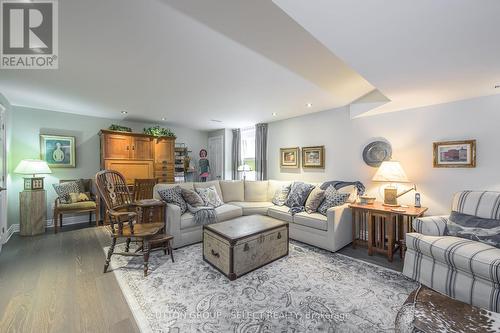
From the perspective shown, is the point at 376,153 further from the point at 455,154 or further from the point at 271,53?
the point at 271,53

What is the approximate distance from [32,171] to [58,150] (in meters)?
0.85

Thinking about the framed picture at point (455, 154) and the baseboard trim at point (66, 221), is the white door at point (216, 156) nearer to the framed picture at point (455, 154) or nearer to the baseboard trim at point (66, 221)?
the baseboard trim at point (66, 221)

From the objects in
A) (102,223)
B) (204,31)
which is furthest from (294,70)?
(102,223)

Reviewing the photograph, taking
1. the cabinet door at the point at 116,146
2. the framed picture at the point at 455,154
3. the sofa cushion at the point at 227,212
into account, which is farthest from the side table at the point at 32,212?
the framed picture at the point at 455,154

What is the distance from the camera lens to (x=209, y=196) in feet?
12.5

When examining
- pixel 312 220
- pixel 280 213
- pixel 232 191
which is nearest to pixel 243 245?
pixel 312 220

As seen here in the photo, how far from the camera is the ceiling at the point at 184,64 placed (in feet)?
4.92

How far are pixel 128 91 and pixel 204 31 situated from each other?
2012mm

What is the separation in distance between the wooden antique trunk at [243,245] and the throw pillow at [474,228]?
1.80 metres

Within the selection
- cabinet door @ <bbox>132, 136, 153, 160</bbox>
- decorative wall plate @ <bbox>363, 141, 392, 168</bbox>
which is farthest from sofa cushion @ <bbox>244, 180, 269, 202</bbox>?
cabinet door @ <bbox>132, 136, 153, 160</bbox>

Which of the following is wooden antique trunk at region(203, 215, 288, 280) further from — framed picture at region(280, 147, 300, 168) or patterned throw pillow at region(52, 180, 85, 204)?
patterned throw pillow at region(52, 180, 85, 204)

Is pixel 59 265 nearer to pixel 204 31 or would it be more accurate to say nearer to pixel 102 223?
pixel 102 223

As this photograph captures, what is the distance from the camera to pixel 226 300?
6.22 feet

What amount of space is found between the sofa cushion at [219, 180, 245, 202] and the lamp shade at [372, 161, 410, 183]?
2.57 meters
